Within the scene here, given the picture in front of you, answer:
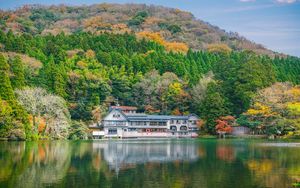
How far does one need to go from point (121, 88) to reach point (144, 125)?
21.8 feet

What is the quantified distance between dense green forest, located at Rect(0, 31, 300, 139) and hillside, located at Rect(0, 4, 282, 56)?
132ft

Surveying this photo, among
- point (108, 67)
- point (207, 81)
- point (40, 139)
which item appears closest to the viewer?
point (40, 139)

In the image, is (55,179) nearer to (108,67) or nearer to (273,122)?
(273,122)

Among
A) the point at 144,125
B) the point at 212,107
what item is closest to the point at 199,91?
the point at 212,107

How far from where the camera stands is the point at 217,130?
59.3 meters

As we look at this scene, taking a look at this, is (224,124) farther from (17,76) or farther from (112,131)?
(17,76)

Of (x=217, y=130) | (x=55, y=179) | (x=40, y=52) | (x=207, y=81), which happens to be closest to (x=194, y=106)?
(x=207, y=81)

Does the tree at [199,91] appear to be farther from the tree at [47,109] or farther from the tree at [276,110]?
the tree at [47,109]

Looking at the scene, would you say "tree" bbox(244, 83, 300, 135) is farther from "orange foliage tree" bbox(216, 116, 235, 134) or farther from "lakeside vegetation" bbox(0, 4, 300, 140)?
"orange foliage tree" bbox(216, 116, 235, 134)

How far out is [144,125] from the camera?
214 feet

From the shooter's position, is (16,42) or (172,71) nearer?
(16,42)

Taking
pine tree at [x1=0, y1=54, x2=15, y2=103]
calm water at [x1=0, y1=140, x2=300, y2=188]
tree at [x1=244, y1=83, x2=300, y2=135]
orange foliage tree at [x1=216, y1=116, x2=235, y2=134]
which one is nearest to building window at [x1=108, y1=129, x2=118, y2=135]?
orange foliage tree at [x1=216, y1=116, x2=235, y2=134]

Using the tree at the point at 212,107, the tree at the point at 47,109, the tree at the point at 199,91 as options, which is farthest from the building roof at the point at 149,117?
the tree at the point at 47,109

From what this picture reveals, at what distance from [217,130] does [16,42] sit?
30801mm
